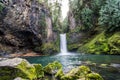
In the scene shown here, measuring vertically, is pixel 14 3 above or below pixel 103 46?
above

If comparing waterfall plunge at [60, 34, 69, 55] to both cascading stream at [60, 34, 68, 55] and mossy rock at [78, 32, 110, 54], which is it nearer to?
cascading stream at [60, 34, 68, 55]

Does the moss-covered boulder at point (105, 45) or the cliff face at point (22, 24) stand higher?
the cliff face at point (22, 24)

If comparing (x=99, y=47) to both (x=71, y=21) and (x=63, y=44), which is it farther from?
(x=71, y=21)

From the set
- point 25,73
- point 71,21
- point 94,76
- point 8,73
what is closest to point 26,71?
point 25,73

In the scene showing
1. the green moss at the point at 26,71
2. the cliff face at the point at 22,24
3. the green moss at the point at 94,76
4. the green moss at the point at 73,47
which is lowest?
the green moss at the point at 73,47

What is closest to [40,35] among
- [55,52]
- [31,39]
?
[31,39]

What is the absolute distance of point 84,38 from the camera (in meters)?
69.7

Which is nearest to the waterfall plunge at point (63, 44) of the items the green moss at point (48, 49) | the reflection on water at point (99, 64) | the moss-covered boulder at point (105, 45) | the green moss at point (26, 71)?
the green moss at point (48, 49)

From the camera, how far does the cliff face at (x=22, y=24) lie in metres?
56.6

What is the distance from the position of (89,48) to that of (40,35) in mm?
14674

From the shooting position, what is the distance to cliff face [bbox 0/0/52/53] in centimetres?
5663

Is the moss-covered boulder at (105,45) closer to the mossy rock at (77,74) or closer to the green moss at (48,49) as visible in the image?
the green moss at (48,49)

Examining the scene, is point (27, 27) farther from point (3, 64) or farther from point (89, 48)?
point (3, 64)

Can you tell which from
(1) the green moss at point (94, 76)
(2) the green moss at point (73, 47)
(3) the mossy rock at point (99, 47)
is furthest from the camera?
(2) the green moss at point (73, 47)
